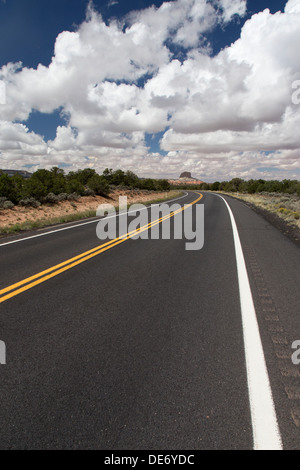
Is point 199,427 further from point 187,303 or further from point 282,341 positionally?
point 187,303

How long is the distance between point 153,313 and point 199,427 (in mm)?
1770

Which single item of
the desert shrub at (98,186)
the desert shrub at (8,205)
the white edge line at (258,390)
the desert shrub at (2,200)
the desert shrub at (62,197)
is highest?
the desert shrub at (98,186)

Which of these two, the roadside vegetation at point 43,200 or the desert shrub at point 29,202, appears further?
the desert shrub at point 29,202

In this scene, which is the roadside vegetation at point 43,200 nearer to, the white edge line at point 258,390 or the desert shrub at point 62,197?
the desert shrub at point 62,197

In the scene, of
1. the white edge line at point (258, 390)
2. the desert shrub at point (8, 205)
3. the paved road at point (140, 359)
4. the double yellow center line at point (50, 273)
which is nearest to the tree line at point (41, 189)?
the desert shrub at point (8, 205)

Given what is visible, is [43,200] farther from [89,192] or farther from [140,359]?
[140,359]

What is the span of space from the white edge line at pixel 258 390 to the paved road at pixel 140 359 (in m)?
0.05

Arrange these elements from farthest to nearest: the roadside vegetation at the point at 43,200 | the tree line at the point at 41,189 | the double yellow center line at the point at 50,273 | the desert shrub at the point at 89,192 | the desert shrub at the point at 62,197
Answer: the desert shrub at the point at 89,192, the desert shrub at the point at 62,197, the tree line at the point at 41,189, the roadside vegetation at the point at 43,200, the double yellow center line at the point at 50,273

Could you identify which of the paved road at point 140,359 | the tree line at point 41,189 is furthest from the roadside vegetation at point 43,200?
the paved road at point 140,359

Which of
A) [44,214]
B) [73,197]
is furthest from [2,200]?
[73,197]

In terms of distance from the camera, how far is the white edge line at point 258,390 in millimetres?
1872

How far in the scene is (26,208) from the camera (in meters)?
19.0

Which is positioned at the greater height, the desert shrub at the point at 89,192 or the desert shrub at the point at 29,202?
the desert shrub at the point at 89,192

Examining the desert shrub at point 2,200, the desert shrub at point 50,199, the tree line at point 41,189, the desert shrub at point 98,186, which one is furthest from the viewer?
the desert shrub at point 98,186
